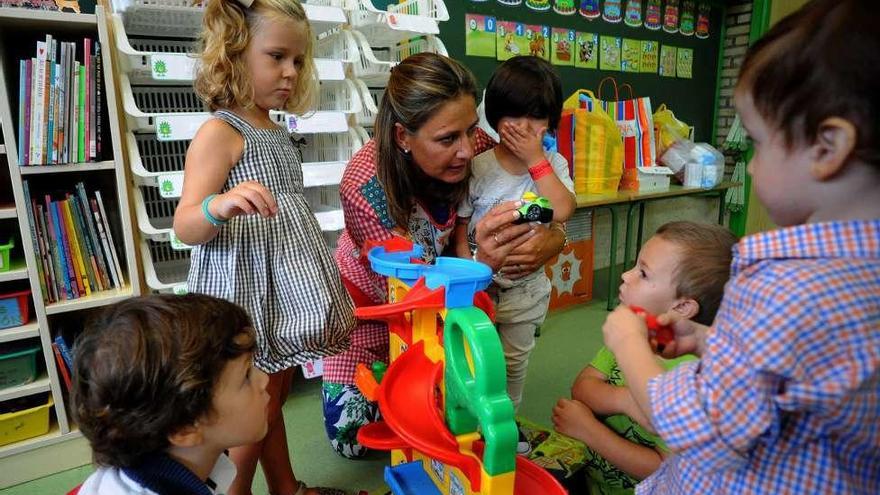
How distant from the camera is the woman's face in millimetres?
1285

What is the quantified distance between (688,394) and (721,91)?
14.5 feet

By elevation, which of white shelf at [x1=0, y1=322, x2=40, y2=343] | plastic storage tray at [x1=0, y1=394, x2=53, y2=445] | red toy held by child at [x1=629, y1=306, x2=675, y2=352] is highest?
red toy held by child at [x1=629, y1=306, x2=675, y2=352]

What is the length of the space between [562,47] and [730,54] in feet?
5.87

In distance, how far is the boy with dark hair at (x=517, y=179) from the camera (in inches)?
57.0

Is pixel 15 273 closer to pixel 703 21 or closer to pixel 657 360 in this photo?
pixel 657 360

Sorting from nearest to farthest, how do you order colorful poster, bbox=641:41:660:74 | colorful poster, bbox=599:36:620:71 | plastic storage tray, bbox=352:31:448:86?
plastic storage tray, bbox=352:31:448:86 < colorful poster, bbox=599:36:620:71 < colorful poster, bbox=641:41:660:74

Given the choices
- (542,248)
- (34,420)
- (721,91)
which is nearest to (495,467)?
(542,248)

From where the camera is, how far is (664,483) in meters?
0.73

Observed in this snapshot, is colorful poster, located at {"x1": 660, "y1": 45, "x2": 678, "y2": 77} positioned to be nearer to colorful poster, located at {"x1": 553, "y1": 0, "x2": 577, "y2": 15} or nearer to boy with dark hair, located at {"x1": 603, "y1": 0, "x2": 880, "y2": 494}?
colorful poster, located at {"x1": 553, "y1": 0, "x2": 577, "y2": 15}

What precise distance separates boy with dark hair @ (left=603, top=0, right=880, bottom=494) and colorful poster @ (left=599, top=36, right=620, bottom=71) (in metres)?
3.16

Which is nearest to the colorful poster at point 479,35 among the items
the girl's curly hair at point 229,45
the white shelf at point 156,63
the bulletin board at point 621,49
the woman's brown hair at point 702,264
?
the bulletin board at point 621,49

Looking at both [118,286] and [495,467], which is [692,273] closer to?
[495,467]

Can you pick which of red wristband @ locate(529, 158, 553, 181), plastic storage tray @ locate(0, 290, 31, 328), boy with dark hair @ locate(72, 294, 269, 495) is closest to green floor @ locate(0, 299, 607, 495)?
plastic storage tray @ locate(0, 290, 31, 328)

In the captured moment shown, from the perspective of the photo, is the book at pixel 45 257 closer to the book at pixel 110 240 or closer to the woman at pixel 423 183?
the book at pixel 110 240
